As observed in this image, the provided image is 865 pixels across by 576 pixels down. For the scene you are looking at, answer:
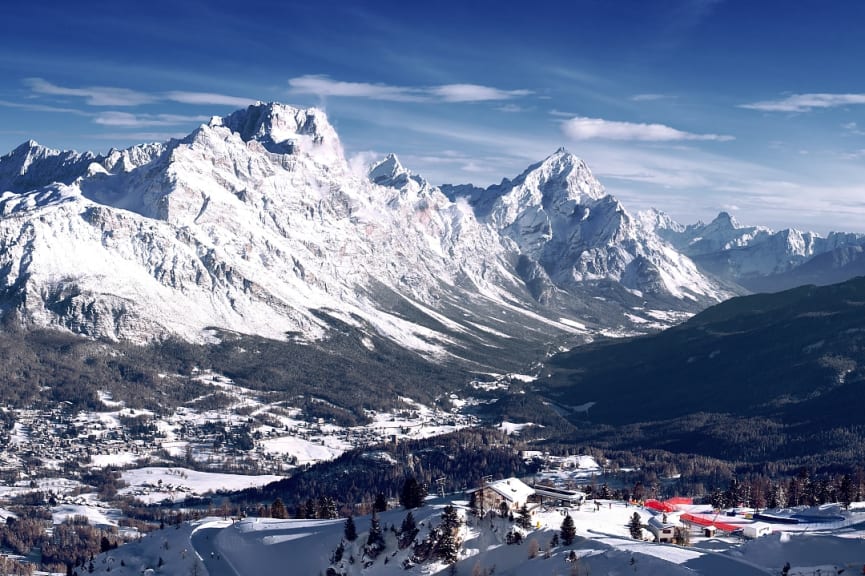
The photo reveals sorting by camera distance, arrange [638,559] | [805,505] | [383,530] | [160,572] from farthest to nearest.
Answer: [805,505] → [160,572] → [383,530] → [638,559]

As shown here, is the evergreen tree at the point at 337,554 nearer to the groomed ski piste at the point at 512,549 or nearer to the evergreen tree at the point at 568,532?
the groomed ski piste at the point at 512,549

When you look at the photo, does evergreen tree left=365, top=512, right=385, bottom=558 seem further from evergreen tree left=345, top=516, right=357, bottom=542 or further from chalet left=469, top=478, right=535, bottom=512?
chalet left=469, top=478, right=535, bottom=512

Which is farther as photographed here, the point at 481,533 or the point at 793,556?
the point at 481,533

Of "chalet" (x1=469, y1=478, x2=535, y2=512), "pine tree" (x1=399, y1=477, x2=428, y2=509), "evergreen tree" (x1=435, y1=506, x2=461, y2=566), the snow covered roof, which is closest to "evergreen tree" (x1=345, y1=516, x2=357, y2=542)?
"pine tree" (x1=399, y1=477, x2=428, y2=509)

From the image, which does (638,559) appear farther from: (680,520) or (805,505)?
(805,505)

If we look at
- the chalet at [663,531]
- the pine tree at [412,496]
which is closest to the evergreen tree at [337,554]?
the pine tree at [412,496]

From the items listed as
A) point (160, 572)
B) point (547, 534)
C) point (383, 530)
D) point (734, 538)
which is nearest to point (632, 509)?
point (734, 538)

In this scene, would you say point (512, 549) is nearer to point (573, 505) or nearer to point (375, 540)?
point (375, 540)
